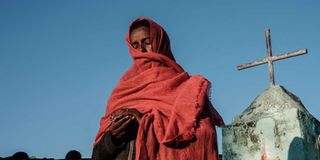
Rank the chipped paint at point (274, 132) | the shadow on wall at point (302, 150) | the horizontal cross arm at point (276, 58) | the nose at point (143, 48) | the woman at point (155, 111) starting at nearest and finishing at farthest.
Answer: the woman at point (155, 111)
the nose at point (143, 48)
the shadow on wall at point (302, 150)
the chipped paint at point (274, 132)
the horizontal cross arm at point (276, 58)

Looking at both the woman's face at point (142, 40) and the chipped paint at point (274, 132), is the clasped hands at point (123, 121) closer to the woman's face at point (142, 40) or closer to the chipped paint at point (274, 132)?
the woman's face at point (142, 40)

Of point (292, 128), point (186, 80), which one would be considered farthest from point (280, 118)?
point (186, 80)

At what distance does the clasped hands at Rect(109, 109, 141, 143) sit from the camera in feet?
8.75

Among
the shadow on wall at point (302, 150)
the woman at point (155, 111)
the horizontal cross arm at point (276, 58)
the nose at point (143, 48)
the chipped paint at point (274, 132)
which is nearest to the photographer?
the woman at point (155, 111)

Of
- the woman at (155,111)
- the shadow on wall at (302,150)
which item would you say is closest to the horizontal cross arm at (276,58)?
the shadow on wall at (302,150)

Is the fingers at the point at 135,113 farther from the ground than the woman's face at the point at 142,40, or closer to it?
closer to it

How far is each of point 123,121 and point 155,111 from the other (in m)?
0.21

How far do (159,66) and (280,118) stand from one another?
6.12 m

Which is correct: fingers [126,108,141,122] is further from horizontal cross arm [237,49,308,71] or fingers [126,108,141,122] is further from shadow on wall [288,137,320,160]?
horizontal cross arm [237,49,308,71]

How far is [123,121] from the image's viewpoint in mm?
2670

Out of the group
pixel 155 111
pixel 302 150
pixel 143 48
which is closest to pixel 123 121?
pixel 155 111

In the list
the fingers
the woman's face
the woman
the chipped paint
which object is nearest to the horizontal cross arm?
the chipped paint

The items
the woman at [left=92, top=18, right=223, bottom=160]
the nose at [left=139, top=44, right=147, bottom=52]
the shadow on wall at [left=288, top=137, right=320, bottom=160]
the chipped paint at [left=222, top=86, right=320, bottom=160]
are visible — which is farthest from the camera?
the chipped paint at [left=222, top=86, right=320, bottom=160]

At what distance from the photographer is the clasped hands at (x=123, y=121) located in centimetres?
267
